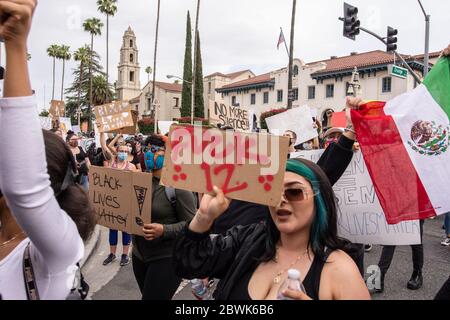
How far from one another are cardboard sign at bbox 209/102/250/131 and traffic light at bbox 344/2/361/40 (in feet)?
19.9

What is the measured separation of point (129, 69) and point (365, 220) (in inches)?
3171

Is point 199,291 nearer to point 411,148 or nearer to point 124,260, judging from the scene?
point 411,148

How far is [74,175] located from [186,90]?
50666 mm

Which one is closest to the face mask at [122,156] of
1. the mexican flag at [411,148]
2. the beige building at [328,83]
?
the mexican flag at [411,148]

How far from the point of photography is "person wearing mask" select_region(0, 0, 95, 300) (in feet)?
3.28

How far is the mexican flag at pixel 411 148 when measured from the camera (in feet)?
10.2

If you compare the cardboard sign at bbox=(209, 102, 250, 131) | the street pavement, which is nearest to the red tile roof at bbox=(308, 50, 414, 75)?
the cardboard sign at bbox=(209, 102, 250, 131)

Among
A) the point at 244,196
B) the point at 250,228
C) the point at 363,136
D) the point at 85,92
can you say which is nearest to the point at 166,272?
the point at 250,228

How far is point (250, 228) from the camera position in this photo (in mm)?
2307

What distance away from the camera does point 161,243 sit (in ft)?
10.7

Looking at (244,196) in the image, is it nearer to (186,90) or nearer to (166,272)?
(166,272)

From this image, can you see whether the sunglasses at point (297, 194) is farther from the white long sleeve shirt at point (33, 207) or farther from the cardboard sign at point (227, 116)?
the cardboard sign at point (227, 116)

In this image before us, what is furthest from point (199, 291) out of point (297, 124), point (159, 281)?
point (297, 124)

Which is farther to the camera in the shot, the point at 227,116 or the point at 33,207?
the point at 227,116
